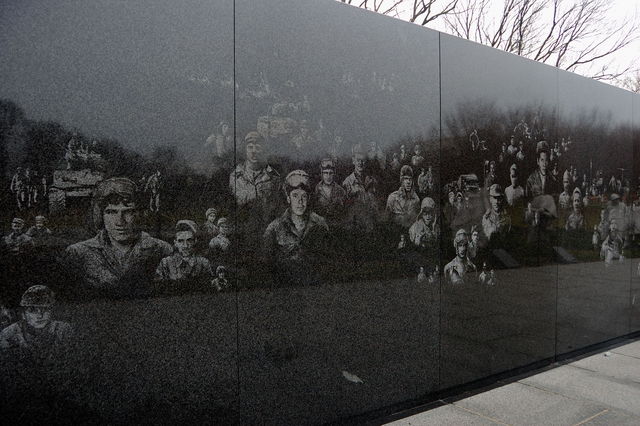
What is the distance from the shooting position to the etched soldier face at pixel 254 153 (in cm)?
402

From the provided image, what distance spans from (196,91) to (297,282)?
1.69 m

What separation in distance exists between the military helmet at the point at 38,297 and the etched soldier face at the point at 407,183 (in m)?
3.10

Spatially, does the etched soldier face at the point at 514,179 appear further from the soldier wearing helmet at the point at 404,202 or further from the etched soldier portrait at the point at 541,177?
the soldier wearing helmet at the point at 404,202

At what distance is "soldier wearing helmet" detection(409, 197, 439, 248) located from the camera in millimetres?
5074

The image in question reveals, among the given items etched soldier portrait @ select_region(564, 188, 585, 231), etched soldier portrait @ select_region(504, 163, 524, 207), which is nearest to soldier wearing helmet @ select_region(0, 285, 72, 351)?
etched soldier portrait @ select_region(504, 163, 524, 207)

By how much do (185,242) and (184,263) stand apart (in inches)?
5.9

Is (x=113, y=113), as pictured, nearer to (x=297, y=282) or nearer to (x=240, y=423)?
(x=297, y=282)

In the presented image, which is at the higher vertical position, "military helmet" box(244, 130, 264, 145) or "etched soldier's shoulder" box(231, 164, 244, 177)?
"military helmet" box(244, 130, 264, 145)

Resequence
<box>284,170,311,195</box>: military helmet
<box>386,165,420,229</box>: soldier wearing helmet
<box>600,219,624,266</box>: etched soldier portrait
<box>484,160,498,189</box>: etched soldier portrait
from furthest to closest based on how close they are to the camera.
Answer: <box>600,219,624,266</box>: etched soldier portrait → <box>484,160,498,189</box>: etched soldier portrait → <box>386,165,420,229</box>: soldier wearing helmet → <box>284,170,311,195</box>: military helmet

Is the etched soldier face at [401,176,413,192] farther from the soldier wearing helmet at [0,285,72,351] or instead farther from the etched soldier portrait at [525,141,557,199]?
the soldier wearing helmet at [0,285,72,351]

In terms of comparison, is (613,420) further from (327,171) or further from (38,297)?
(38,297)

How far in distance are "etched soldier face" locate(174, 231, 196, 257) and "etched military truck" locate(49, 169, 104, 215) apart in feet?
2.15

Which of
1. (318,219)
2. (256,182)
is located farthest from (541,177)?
(256,182)

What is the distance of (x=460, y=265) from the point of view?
214 inches
